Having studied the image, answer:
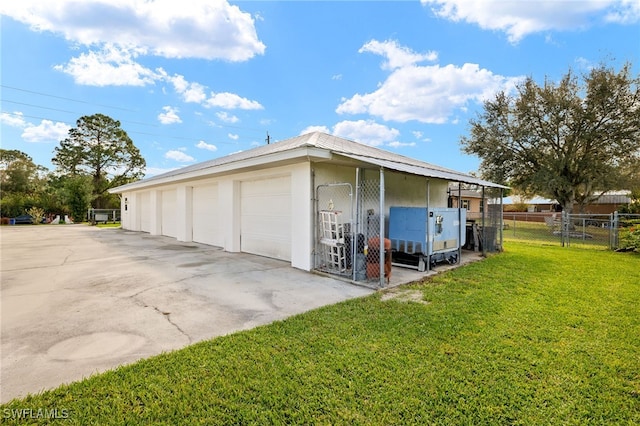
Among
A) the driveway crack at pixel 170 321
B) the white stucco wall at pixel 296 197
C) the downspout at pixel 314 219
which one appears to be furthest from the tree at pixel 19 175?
A: the driveway crack at pixel 170 321

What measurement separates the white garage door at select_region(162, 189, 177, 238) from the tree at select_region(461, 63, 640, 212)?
1837cm

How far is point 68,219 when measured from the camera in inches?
1032

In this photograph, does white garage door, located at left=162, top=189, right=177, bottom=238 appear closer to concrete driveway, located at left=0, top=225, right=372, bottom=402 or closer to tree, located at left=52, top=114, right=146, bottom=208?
concrete driveway, located at left=0, top=225, right=372, bottom=402

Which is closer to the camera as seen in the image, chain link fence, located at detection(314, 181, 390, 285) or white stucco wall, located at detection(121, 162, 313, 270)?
chain link fence, located at detection(314, 181, 390, 285)

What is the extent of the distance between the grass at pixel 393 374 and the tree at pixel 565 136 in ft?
58.9

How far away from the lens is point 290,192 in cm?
773

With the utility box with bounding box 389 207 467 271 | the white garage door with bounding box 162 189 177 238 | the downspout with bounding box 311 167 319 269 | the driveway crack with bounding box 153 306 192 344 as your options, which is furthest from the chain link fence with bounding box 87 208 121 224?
the utility box with bounding box 389 207 467 271

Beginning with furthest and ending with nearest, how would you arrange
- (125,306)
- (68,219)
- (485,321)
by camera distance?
(68,219) → (125,306) → (485,321)

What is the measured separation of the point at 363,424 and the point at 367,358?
0.87 m

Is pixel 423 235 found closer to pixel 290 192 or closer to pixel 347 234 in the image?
pixel 347 234

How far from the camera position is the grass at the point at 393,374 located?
84.4 inches

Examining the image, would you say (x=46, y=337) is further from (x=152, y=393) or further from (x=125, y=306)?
(x=152, y=393)

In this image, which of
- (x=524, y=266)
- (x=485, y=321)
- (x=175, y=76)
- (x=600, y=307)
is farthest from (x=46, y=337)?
(x=175, y=76)

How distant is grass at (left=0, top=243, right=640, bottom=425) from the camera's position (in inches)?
84.4
